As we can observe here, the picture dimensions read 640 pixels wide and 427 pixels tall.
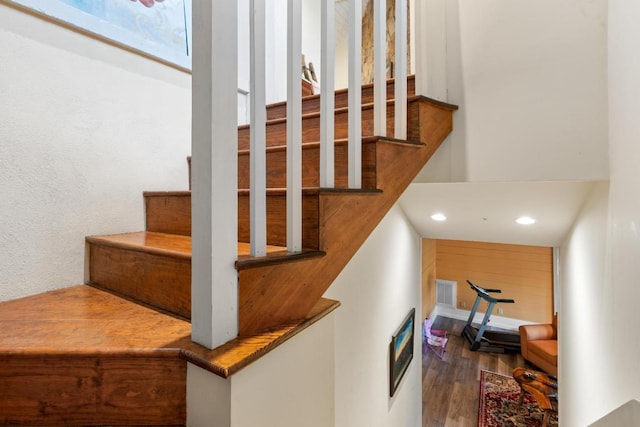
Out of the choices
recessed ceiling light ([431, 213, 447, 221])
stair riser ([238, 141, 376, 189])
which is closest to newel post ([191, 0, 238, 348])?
stair riser ([238, 141, 376, 189])

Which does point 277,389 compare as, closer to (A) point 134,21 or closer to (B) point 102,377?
(B) point 102,377

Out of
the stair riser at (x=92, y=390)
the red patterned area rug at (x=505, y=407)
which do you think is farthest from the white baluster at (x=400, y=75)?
the red patterned area rug at (x=505, y=407)

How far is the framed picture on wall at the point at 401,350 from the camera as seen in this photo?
265 cm

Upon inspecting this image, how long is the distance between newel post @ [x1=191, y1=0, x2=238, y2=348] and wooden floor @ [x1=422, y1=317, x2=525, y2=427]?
4.53 metres

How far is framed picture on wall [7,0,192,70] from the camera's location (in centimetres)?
128

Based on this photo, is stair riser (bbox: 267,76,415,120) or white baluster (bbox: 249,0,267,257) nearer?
white baluster (bbox: 249,0,267,257)

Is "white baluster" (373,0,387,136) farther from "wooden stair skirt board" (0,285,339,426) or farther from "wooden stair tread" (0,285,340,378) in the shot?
"wooden stair skirt board" (0,285,339,426)

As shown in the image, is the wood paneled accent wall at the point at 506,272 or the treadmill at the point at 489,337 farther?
the wood paneled accent wall at the point at 506,272

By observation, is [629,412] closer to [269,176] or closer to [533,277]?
[269,176]

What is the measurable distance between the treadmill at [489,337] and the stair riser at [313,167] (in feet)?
19.6

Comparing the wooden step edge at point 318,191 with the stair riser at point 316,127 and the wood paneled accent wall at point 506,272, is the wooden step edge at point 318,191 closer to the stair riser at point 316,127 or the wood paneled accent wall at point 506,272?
the stair riser at point 316,127

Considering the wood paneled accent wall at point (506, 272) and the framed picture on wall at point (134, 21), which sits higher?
the framed picture on wall at point (134, 21)

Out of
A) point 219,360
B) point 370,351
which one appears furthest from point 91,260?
point 370,351

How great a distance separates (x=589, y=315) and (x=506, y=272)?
5468 millimetres
